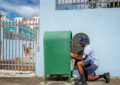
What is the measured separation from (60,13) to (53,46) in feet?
5.09

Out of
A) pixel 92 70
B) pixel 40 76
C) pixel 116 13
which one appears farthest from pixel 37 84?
pixel 116 13

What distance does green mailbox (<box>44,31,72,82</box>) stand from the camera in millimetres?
4656

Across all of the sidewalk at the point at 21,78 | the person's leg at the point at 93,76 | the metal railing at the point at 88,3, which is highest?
the metal railing at the point at 88,3

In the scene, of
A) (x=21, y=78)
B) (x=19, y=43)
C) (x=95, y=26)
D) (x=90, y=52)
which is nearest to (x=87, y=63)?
(x=90, y=52)

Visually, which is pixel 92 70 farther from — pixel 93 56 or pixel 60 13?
pixel 60 13

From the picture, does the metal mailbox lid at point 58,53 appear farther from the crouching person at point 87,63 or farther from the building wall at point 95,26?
the building wall at point 95,26

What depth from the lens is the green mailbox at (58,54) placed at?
15.3 feet

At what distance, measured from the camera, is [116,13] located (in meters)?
5.32

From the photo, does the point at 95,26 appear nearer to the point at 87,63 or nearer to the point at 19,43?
the point at 87,63

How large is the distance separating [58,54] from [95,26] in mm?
1828

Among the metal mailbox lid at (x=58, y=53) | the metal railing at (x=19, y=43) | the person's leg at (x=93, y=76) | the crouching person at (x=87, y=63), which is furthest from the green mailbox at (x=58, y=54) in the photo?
the metal railing at (x=19, y=43)

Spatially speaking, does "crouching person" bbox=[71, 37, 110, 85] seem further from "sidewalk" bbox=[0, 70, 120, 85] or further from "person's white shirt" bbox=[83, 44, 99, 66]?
"sidewalk" bbox=[0, 70, 120, 85]

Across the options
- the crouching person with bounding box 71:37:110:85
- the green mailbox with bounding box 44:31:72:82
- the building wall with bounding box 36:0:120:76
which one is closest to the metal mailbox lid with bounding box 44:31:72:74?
the green mailbox with bounding box 44:31:72:82

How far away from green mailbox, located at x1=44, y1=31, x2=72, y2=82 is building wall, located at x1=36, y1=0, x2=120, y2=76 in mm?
925
